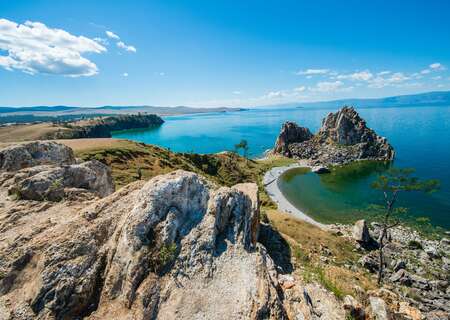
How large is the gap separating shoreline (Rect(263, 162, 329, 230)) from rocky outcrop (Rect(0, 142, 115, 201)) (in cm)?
5427

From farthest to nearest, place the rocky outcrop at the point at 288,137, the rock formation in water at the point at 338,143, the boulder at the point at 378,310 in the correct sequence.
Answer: the rocky outcrop at the point at 288,137
the rock formation in water at the point at 338,143
the boulder at the point at 378,310

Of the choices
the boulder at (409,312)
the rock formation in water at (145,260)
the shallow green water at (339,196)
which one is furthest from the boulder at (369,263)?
the boulder at (409,312)

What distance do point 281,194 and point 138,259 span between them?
3151 inches

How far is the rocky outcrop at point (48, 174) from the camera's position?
72.3 feet

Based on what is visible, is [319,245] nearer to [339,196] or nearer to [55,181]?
[55,181]

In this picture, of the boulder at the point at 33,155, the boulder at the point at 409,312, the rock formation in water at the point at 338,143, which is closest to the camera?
the boulder at the point at 409,312

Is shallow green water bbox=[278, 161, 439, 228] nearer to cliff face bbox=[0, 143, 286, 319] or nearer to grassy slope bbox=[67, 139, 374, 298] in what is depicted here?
grassy slope bbox=[67, 139, 374, 298]

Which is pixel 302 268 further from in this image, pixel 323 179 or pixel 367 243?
pixel 323 179

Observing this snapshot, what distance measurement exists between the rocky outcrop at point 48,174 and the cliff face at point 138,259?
154 cm

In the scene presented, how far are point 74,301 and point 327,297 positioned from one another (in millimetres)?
16590

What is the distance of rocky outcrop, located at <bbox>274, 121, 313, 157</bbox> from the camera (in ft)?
538

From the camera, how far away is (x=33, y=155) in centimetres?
3061

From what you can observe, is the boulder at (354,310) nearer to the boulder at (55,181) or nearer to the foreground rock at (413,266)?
the foreground rock at (413,266)

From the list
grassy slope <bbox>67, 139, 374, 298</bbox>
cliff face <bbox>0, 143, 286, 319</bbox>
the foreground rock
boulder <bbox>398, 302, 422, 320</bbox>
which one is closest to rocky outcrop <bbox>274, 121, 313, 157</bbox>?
grassy slope <bbox>67, 139, 374, 298</bbox>
